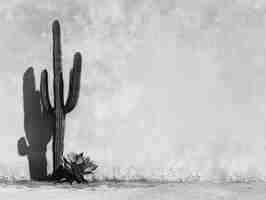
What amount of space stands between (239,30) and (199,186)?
99.3 inches

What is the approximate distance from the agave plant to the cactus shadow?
15.0 inches

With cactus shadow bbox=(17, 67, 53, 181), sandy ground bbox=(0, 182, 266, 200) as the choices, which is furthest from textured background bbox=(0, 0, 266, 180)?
sandy ground bbox=(0, 182, 266, 200)

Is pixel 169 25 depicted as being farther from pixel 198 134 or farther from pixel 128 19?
pixel 198 134

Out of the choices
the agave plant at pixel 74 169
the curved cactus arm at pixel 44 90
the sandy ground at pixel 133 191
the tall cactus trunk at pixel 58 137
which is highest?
the curved cactus arm at pixel 44 90

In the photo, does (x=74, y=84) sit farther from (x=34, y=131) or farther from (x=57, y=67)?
(x=34, y=131)

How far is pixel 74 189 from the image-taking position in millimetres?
7469

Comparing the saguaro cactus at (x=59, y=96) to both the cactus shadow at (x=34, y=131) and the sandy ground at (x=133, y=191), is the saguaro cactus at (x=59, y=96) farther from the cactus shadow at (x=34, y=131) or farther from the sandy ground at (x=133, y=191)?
the sandy ground at (x=133, y=191)

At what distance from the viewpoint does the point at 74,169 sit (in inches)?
311

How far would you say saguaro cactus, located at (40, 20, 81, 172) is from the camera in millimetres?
7957

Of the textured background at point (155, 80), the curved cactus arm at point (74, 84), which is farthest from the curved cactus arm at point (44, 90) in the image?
the textured background at point (155, 80)

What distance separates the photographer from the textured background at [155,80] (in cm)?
850

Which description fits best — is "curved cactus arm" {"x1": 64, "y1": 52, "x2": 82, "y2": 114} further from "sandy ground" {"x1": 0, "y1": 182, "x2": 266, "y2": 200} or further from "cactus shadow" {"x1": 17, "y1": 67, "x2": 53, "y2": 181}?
"sandy ground" {"x1": 0, "y1": 182, "x2": 266, "y2": 200}

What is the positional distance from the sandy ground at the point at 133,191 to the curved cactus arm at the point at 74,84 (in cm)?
113

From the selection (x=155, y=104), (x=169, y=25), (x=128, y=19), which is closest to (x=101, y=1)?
(x=128, y=19)
